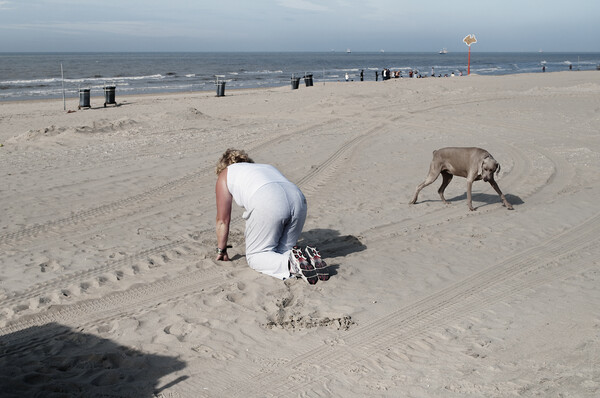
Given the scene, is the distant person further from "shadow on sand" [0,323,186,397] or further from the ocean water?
the ocean water

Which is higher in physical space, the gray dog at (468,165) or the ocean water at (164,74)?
the ocean water at (164,74)

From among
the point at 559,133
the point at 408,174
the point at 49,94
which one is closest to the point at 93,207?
the point at 408,174

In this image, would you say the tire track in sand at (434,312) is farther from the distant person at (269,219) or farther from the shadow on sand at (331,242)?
the shadow on sand at (331,242)

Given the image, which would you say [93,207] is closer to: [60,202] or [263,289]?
[60,202]

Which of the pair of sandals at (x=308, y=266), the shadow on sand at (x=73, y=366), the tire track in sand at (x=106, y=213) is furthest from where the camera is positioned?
the tire track in sand at (x=106, y=213)

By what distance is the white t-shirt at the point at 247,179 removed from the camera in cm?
626

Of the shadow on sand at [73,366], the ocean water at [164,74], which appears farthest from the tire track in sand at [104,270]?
the ocean water at [164,74]

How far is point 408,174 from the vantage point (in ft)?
37.9

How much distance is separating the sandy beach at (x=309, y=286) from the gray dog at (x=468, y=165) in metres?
0.50

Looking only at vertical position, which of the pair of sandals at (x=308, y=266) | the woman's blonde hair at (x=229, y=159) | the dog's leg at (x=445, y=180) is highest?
the woman's blonde hair at (x=229, y=159)

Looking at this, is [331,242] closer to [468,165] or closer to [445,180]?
[468,165]

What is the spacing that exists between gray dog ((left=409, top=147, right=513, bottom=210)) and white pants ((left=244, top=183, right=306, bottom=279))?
352 centimetres

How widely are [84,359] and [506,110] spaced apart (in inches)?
702

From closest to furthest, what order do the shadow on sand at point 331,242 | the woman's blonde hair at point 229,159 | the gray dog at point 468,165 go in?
the woman's blonde hair at point 229,159
the shadow on sand at point 331,242
the gray dog at point 468,165
